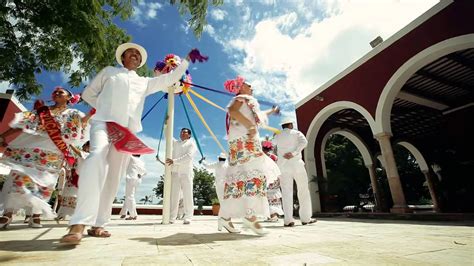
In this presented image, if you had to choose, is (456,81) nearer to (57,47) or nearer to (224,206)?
(224,206)

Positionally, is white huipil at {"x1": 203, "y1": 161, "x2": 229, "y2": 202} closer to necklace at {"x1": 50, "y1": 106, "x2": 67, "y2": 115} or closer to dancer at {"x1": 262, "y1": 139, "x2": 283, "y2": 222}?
dancer at {"x1": 262, "y1": 139, "x2": 283, "y2": 222}

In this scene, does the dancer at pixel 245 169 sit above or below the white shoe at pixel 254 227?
above

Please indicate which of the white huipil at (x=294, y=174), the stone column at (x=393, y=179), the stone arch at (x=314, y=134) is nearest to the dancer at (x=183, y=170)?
the white huipil at (x=294, y=174)

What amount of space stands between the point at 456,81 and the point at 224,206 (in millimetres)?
12282

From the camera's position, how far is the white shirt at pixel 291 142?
17.5ft

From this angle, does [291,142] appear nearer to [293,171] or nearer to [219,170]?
[293,171]

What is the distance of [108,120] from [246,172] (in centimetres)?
173

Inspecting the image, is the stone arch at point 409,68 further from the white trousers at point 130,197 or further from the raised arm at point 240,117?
the white trousers at point 130,197

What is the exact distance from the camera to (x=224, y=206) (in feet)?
11.1

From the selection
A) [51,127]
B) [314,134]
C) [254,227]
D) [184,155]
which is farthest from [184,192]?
[314,134]

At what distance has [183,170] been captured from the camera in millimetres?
6043

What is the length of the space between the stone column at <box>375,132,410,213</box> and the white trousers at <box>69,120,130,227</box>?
8936 mm

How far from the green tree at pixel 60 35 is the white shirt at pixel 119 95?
8.11 feet

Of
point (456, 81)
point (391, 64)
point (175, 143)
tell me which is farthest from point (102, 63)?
point (456, 81)
